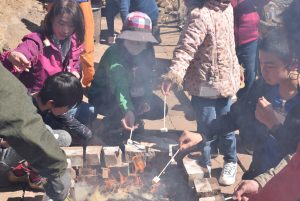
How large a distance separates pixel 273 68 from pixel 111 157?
5.31ft

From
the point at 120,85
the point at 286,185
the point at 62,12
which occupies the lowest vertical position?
the point at 120,85

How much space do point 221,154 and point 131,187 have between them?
133 cm

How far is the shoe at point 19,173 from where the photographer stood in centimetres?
382

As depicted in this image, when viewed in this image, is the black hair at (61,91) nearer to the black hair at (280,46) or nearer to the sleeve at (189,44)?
the sleeve at (189,44)

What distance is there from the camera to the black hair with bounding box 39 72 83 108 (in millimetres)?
3703

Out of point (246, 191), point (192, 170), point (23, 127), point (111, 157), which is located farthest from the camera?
point (111, 157)

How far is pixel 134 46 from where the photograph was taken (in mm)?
4484

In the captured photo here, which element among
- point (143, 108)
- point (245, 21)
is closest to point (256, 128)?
point (143, 108)

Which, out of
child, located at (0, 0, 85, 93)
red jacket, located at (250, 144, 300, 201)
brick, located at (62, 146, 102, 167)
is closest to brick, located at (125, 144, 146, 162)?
brick, located at (62, 146, 102, 167)

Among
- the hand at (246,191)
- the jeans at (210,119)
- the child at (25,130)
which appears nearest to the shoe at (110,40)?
the jeans at (210,119)

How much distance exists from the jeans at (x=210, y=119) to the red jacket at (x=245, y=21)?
110cm

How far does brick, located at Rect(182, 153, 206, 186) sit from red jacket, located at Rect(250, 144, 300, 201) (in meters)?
1.15

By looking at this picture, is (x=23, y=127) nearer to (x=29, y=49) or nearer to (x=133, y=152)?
(x=133, y=152)

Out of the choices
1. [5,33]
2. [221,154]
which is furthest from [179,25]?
[221,154]
